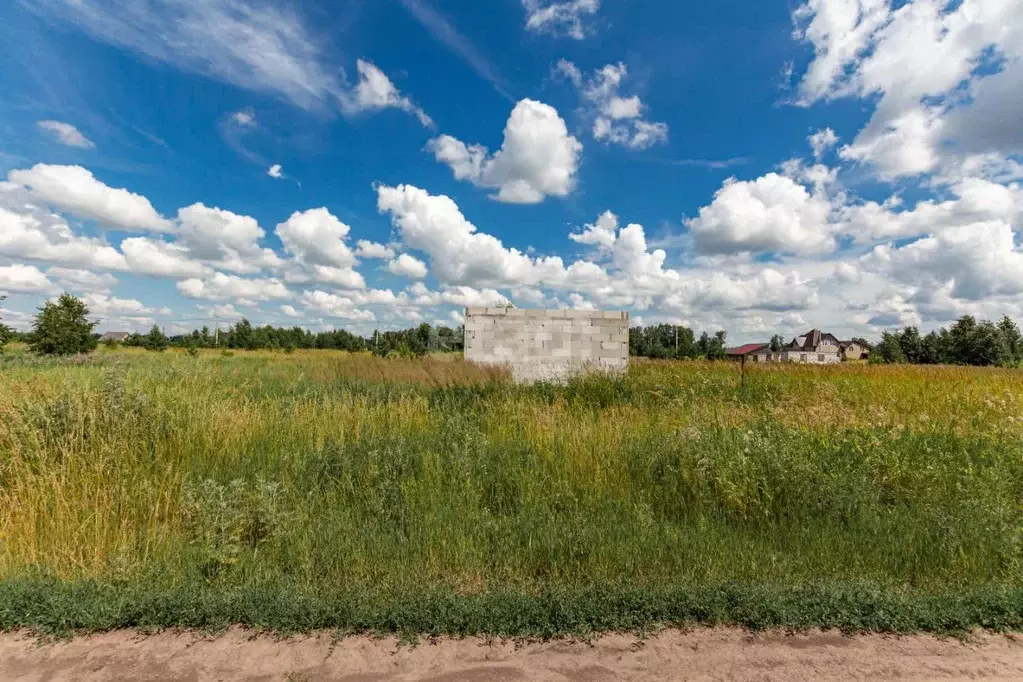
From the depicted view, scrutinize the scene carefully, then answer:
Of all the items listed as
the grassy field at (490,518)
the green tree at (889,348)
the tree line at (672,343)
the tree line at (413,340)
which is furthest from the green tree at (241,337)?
the green tree at (889,348)

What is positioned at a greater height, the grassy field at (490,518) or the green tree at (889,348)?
the green tree at (889,348)

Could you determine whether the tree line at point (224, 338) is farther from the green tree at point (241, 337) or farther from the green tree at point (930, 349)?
the green tree at point (930, 349)

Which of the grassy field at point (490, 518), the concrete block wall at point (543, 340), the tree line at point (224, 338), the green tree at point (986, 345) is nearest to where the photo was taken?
the grassy field at point (490, 518)

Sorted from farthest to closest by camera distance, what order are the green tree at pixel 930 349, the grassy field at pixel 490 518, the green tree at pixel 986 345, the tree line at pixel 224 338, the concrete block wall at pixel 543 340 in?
1. the green tree at pixel 930 349
2. the green tree at pixel 986 345
3. the tree line at pixel 224 338
4. the concrete block wall at pixel 543 340
5. the grassy field at pixel 490 518

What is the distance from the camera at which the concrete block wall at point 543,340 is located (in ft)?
47.8

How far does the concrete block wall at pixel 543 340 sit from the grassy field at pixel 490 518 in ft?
22.2

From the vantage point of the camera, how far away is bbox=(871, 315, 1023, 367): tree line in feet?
151

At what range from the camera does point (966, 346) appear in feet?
160

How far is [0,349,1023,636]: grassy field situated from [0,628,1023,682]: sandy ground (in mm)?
126

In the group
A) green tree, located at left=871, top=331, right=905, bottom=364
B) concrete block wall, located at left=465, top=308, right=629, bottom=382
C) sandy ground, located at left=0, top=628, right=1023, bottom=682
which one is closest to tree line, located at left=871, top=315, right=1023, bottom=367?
green tree, located at left=871, top=331, right=905, bottom=364

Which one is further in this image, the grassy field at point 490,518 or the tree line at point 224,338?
the tree line at point 224,338

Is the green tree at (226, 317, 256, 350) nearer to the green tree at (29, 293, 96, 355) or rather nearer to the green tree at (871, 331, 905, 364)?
the green tree at (29, 293, 96, 355)

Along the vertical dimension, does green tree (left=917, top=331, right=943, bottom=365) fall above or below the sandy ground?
above

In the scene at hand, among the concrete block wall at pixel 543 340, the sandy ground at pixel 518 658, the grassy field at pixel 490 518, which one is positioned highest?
the concrete block wall at pixel 543 340
